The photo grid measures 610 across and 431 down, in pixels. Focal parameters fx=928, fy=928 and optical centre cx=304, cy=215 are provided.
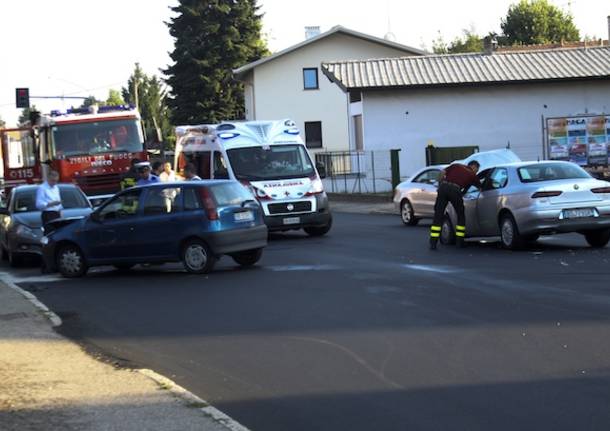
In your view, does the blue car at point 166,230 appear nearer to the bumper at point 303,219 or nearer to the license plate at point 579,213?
the bumper at point 303,219

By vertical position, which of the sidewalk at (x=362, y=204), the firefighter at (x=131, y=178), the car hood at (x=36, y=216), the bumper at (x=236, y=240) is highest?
the firefighter at (x=131, y=178)

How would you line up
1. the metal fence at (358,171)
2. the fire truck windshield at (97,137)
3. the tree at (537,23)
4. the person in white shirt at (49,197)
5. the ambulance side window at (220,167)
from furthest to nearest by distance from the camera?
the tree at (537,23) → the metal fence at (358,171) → the fire truck windshield at (97,137) → the ambulance side window at (220,167) → the person in white shirt at (49,197)

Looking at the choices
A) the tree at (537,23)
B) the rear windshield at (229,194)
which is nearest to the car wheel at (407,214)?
the rear windshield at (229,194)

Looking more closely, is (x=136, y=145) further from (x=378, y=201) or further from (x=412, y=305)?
(x=412, y=305)

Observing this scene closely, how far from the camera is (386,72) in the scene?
134 feet

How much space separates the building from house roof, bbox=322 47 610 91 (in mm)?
44

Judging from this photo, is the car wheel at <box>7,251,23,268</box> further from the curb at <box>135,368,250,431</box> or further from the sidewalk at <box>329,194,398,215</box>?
the sidewalk at <box>329,194,398,215</box>

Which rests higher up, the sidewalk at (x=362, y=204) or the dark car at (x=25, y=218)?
the dark car at (x=25, y=218)

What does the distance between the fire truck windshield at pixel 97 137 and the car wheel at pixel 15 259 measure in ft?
18.8

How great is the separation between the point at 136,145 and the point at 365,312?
603 inches

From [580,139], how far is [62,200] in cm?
2138

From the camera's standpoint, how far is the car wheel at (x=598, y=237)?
631 inches

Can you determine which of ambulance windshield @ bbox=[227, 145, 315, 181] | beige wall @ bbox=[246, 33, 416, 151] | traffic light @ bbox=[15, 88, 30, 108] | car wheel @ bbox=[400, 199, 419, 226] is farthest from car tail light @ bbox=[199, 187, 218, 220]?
Result: beige wall @ bbox=[246, 33, 416, 151]

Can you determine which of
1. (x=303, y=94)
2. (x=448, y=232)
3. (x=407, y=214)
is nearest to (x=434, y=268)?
(x=448, y=232)
